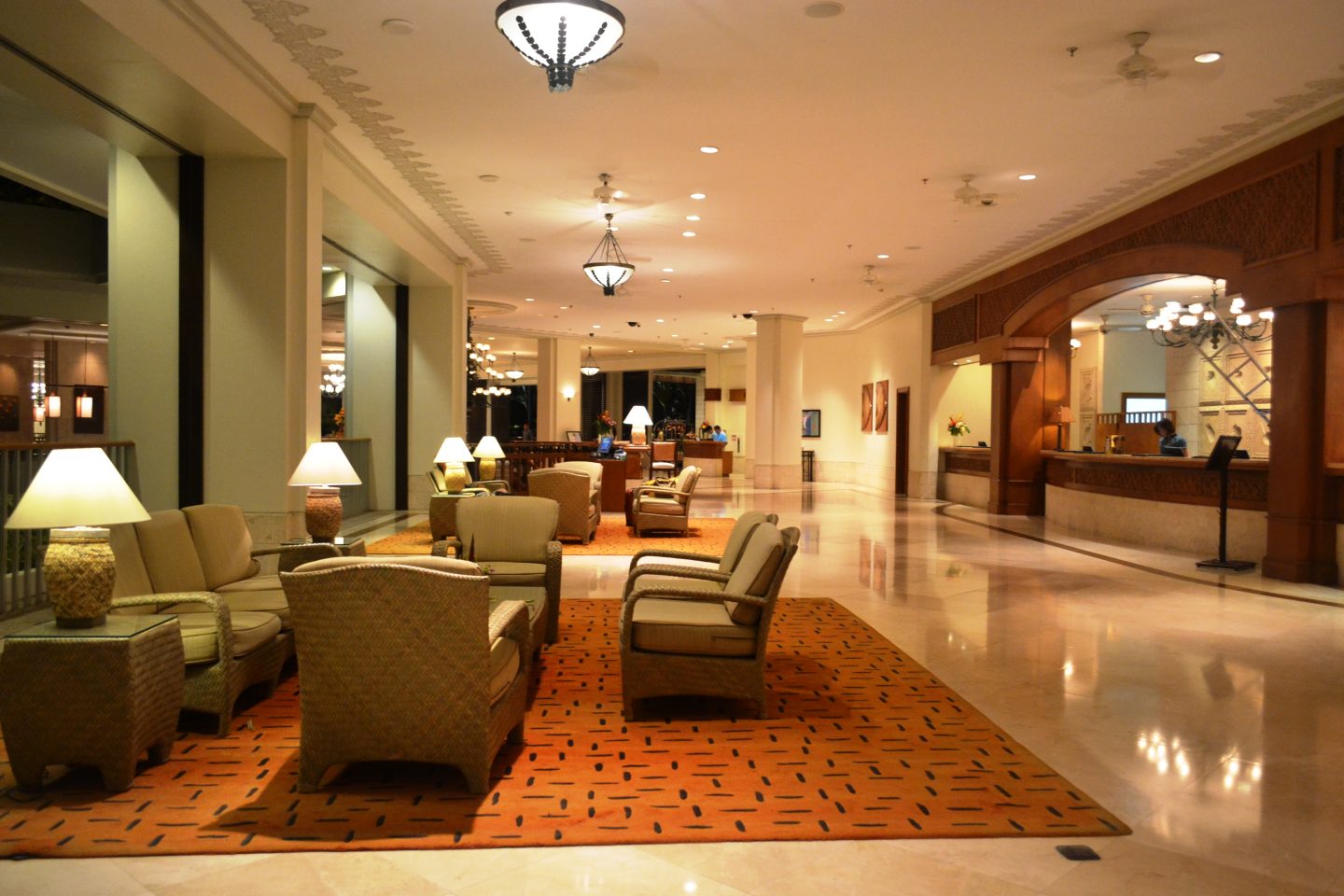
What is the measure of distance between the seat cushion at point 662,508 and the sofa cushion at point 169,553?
6803mm

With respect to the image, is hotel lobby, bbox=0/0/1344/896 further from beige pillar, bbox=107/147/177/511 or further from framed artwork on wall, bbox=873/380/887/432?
framed artwork on wall, bbox=873/380/887/432

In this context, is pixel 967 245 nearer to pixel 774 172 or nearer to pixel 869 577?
pixel 774 172

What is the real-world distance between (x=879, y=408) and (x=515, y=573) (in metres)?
15.3

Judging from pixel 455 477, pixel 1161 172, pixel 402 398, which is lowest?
pixel 455 477

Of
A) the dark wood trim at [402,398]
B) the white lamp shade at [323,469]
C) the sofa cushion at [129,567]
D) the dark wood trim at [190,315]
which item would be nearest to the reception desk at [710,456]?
the dark wood trim at [402,398]

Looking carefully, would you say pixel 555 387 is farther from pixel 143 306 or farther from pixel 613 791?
pixel 613 791

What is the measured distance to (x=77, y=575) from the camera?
10.8 ft

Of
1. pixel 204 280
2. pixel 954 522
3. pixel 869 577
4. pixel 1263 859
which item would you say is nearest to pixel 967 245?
pixel 954 522

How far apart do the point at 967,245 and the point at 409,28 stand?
27.8 ft

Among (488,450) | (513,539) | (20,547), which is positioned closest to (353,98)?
(513,539)

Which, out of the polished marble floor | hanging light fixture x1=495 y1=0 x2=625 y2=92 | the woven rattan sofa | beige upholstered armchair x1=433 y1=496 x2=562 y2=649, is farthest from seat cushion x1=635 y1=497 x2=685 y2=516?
hanging light fixture x1=495 y1=0 x2=625 y2=92

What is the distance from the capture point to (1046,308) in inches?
484

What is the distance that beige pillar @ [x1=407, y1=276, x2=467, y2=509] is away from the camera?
13250 millimetres

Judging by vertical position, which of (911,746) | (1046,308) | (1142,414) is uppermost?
(1046,308)
